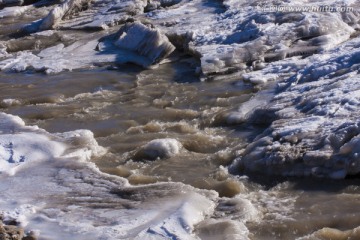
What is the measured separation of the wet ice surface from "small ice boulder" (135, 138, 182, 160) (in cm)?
1

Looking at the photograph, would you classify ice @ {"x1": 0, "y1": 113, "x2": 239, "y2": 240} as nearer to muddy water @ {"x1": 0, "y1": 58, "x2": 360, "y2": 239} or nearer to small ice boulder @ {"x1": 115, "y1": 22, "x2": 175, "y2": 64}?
muddy water @ {"x1": 0, "y1": 58, "x2": 360, "y2": 239}

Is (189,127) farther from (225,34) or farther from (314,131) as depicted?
(225,34)

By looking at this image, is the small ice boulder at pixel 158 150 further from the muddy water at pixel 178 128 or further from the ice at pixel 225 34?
the ice at pixel 225 34

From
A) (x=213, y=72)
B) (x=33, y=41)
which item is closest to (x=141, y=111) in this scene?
(x=213, y=72)

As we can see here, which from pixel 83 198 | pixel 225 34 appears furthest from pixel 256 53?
pixel 83 198

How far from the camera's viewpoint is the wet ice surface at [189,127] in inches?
205

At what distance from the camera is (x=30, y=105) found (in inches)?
355

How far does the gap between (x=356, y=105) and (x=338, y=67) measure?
5.25ft

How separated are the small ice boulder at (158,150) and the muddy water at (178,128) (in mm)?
64

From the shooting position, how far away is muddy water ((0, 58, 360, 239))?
5.26 meters

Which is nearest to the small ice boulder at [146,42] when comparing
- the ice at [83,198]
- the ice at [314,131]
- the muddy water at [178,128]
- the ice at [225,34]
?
the ice at [225,34]

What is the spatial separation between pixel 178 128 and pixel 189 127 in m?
0.14

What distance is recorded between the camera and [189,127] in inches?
295

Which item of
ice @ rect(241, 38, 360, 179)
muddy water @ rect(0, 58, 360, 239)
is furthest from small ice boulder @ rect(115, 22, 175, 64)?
ice @ rect(241, 38, 360, 179)
